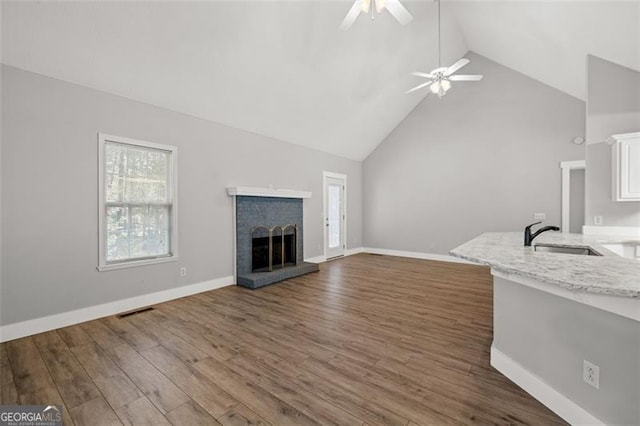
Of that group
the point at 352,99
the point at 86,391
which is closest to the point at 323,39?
the point at 352,99

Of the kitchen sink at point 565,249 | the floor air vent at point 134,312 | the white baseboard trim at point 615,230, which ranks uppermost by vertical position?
the white baseboard trim at point 615,230

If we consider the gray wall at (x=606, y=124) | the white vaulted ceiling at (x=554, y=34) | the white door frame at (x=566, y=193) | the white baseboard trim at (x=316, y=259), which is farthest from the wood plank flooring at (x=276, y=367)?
the white vaulted ceiling at (x=554, y=34)

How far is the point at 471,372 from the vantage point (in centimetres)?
197

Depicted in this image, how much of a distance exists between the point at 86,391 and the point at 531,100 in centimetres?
761

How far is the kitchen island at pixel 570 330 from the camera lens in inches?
47.7

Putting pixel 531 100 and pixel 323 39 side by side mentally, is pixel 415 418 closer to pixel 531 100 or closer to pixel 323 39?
pixel 323 39

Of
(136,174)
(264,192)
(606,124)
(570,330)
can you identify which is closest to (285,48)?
(264,192)

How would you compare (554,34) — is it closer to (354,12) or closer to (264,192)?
(354,12)

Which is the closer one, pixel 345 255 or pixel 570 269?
pixel 570 269

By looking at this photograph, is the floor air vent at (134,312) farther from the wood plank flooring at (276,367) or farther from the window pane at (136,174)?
the window pane at (136,174)

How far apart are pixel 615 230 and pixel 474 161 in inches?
109

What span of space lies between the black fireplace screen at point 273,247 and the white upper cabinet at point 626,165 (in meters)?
4.84

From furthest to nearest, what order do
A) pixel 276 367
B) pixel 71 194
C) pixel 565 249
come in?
pixel 71 194 < pixel 565 249 < pixel 276 367

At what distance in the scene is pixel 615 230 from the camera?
3.61 metres
